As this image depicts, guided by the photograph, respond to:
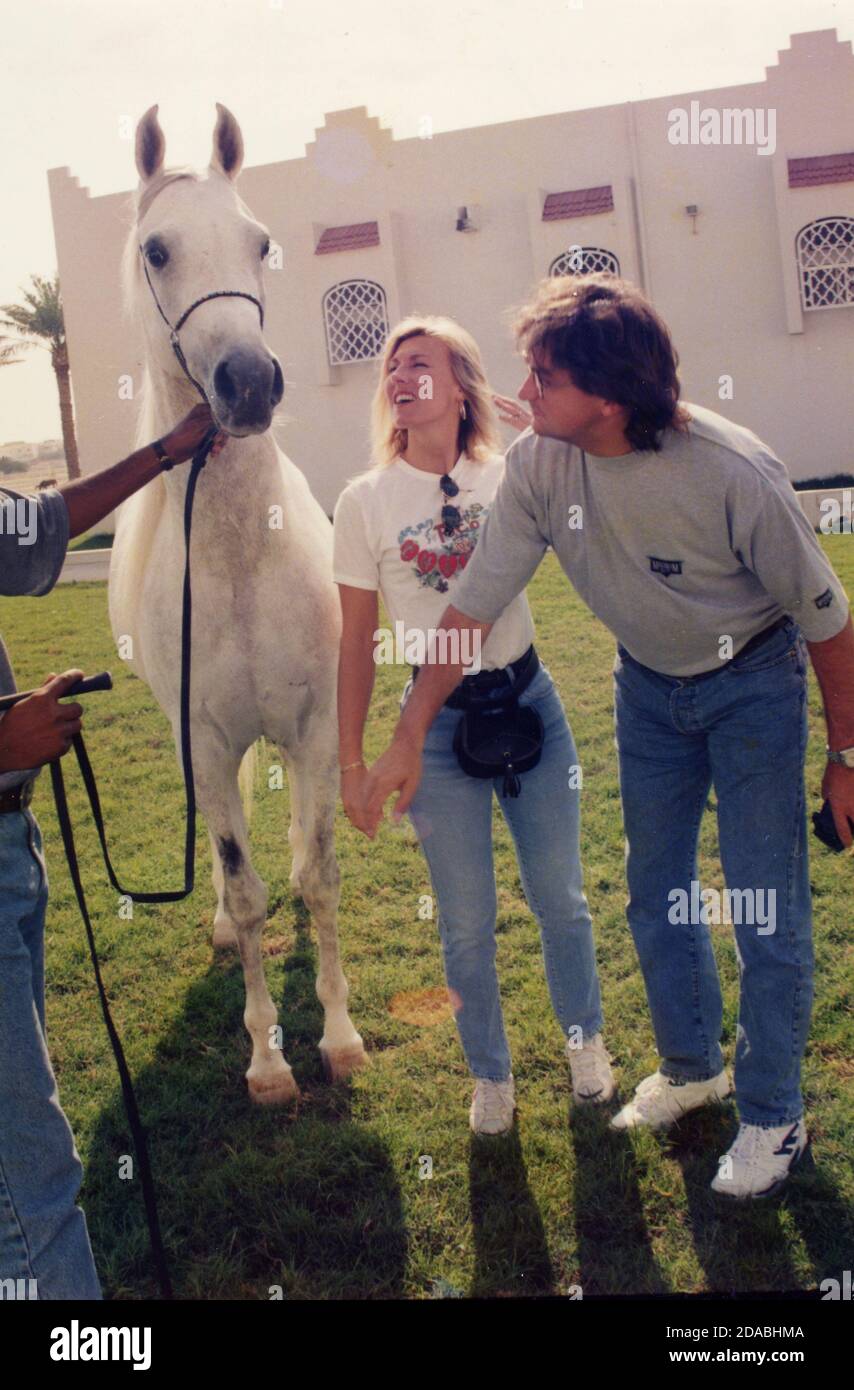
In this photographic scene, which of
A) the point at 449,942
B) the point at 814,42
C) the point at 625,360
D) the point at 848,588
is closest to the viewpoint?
the point at 625,360

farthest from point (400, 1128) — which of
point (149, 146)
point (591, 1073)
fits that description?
point (149, 146)

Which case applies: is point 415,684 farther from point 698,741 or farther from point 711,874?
point 711,874

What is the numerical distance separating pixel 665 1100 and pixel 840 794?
108cm

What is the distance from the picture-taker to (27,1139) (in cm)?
194

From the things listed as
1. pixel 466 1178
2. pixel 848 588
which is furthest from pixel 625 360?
pixel 848 588

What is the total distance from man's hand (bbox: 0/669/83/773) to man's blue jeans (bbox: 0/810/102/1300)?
0.12 metres

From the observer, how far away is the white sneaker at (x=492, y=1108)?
305 centimetres

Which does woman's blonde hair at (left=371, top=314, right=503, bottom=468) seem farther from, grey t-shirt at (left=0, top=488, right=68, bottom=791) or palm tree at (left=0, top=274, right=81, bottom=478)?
palm tree at (left=0, top=274, right=81, bottom=478)

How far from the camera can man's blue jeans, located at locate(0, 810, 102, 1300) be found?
1.93m

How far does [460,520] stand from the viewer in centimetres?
288

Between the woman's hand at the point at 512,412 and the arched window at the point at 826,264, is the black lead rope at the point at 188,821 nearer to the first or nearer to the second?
the woman's hand at the point at 512,412

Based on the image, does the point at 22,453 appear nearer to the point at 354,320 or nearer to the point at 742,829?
the point at 354,320

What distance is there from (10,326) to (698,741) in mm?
28695

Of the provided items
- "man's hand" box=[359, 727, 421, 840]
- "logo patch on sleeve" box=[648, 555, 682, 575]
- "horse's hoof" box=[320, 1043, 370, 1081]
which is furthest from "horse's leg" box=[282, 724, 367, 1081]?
"logo patch on sleeve" box=[648, 555, 682, 575]
